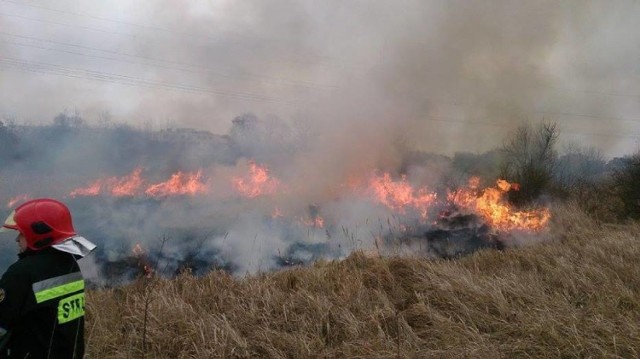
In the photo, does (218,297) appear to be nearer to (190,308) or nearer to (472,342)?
(190,308)

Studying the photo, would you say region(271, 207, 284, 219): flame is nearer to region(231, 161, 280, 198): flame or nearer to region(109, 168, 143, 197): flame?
region(231, 161, 280, 198): flame

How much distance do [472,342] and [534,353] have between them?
0.47m

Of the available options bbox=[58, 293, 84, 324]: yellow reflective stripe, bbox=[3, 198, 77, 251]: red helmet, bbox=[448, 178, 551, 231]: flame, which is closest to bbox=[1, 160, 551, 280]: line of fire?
bbox=[448, 178, 551, 231]: flame

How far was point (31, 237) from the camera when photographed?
216 centimetres

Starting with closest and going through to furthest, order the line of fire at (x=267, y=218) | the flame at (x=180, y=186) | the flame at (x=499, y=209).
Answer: the line of fire at (x=267, y=218)
the flame at (x=499, y=209)
the flame at (x=180, y=186)

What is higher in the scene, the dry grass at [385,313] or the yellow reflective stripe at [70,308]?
the yellow reflective stripe at [70,308]

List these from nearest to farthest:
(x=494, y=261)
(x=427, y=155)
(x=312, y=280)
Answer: (x=312, y=280) → (x=494, y=261) → (x=427, y=155)

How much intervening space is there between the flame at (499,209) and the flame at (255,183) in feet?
18.3

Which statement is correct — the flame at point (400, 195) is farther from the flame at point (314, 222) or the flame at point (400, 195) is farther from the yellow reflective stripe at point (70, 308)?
the yellow reflective stripe at point (70, 308)

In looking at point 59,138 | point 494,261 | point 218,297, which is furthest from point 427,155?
point 59,138

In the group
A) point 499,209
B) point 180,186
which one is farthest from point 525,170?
point 180,186

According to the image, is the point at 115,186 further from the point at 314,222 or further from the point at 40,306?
the point at 40,306

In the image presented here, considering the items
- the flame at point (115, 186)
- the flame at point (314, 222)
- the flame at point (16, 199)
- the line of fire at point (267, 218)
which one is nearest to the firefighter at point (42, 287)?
the line of fire at point (267, 218)

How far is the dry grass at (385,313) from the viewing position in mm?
3465
